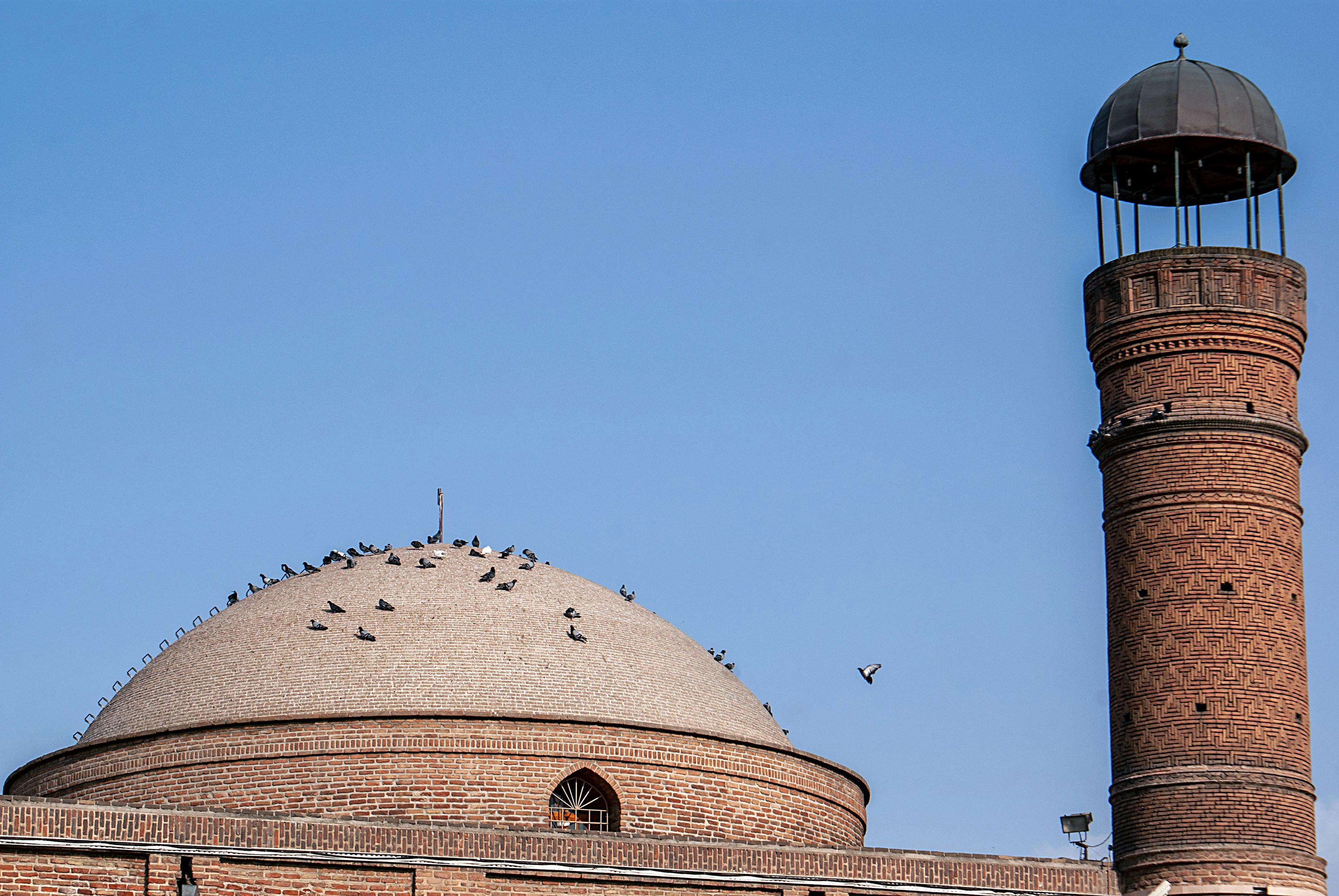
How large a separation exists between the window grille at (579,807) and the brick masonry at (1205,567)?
23.2 ft

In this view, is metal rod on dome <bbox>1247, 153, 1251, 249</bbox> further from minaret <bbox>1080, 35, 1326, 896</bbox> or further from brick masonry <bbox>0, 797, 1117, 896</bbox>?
brick masonry <bbox>0, 797, 1117, 896</bbox>

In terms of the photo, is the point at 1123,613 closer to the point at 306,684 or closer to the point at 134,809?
the point at 306,684

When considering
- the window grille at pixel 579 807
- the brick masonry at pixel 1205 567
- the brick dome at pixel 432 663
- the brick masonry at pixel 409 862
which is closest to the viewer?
the brick masonry at pixel 409 862

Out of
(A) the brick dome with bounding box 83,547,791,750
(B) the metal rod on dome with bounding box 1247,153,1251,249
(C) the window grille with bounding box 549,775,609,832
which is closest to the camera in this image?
(C) the window grille with bounding box 549,775,609,832

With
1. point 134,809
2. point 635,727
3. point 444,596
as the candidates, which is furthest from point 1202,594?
point 134,809

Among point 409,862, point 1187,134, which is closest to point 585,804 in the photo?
point 409,862

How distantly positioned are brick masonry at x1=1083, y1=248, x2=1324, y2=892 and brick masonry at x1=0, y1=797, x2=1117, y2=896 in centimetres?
316

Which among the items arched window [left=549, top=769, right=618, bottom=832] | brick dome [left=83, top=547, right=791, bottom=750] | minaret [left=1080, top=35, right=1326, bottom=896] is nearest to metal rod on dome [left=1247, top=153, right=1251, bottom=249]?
minaret [left=1080, top=35, right=1326, bottom=896]

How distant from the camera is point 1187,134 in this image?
28281 millimetres

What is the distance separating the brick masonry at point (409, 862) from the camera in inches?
759

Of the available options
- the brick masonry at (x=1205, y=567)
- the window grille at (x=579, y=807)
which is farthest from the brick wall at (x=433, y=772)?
the brick masonry at (x=1205, y=567)

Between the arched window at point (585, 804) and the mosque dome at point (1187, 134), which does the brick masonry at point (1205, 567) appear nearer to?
the mosque dome at point (1187, 134)

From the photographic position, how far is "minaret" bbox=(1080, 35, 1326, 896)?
83.4ft

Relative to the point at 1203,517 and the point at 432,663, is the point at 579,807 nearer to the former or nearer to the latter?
the point at 432,663
